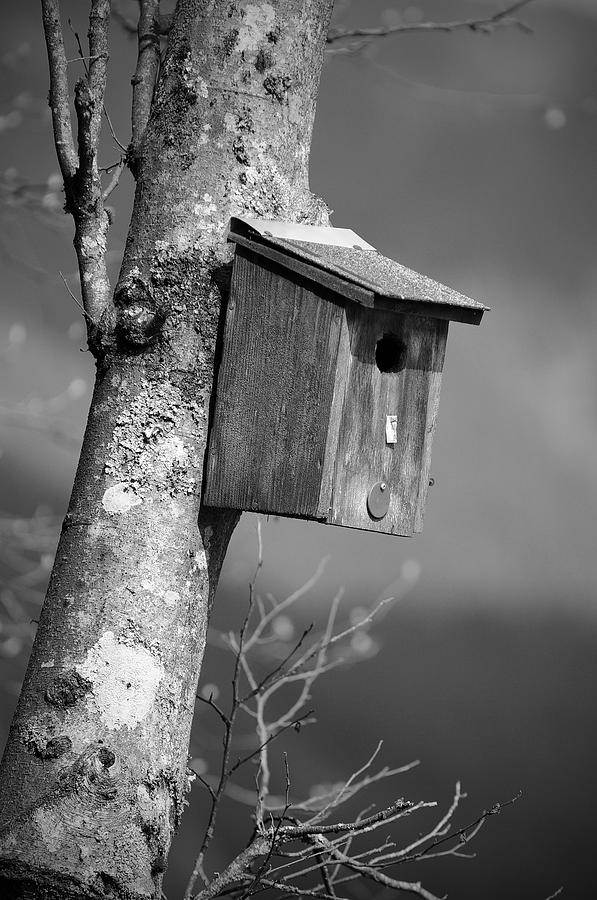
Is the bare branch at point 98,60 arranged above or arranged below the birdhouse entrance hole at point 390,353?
above

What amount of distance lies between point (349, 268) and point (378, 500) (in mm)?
365

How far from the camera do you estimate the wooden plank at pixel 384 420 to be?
1419mm

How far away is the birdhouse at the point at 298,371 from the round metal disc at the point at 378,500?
0.05 ft

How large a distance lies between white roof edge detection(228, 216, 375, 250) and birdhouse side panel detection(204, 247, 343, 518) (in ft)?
0.14

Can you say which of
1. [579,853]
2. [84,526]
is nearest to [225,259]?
[84,526]

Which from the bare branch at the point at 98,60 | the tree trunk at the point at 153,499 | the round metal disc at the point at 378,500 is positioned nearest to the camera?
the tree trunk at the point at 153,499

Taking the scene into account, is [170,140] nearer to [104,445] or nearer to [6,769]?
[104,445]

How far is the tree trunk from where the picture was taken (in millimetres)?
1146

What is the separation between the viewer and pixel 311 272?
136 cm

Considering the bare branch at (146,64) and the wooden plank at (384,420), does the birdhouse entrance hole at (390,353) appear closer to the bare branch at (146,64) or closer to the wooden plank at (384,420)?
the wooden plank at (384,420)

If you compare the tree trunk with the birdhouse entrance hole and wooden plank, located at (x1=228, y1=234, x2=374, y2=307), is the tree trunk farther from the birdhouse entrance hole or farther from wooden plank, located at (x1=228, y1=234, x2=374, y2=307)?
the birdhouse entrance hole

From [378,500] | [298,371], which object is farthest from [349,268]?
[378,500]

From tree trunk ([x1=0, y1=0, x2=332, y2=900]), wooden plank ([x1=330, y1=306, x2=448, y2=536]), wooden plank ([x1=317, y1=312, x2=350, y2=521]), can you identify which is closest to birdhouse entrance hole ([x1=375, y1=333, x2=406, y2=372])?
wooden plank ([x1=330, y1=306, x2=448, y2=536])

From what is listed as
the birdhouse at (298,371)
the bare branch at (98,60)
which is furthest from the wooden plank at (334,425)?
the bare branch at (98,60)
